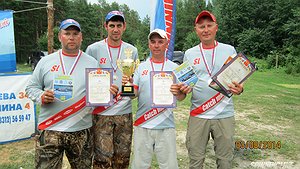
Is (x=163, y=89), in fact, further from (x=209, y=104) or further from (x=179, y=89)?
(x=209, y=104)

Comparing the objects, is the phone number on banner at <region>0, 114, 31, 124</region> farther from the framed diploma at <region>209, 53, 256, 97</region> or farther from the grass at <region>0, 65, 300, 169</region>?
the framed diploma at <region>209, 53, 256, 97</region>

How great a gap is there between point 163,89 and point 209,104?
24.6 inches

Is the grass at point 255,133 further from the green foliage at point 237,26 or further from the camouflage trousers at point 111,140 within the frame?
the green foliage at point 237,26

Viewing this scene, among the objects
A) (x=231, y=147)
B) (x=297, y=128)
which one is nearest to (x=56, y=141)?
(x=231, y=147)

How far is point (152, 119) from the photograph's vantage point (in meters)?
3.05

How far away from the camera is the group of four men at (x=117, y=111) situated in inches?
112

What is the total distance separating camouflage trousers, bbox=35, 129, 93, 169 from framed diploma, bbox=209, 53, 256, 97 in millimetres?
1554

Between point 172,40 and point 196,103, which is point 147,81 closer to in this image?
point 196,103

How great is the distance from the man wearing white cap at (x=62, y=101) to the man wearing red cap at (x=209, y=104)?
1342mm

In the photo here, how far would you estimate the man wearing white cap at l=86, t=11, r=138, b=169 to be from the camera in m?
3.31

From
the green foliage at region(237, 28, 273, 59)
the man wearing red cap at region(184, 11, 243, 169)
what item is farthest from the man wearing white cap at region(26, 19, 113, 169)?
the green foliage at region(237, 28, 273, 59)

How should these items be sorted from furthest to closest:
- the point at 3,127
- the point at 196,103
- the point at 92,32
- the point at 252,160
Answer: the point at 92,32
the point at 3,127
the point at 252,160
the point at 196,103

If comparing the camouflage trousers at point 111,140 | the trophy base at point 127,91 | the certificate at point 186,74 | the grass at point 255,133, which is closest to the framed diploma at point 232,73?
the certificate at point 186,74

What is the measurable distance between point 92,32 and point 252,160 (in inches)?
1942
